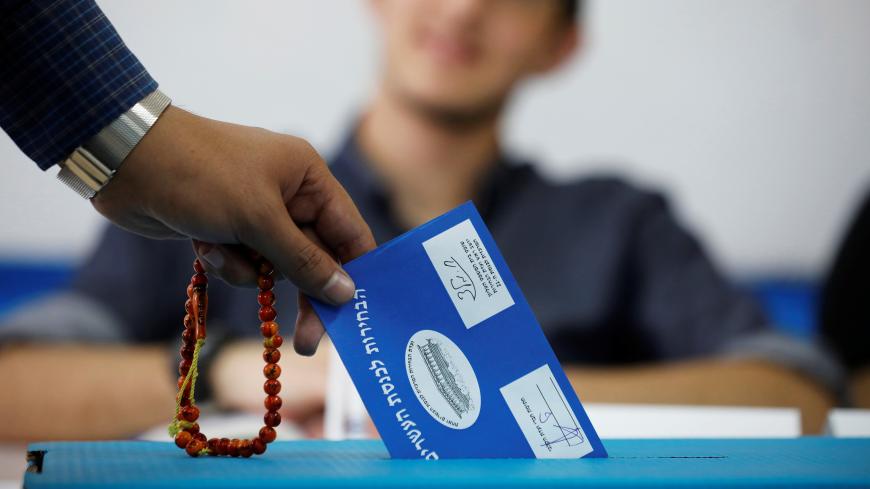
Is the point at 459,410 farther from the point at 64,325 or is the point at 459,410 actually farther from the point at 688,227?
the point at 688,227

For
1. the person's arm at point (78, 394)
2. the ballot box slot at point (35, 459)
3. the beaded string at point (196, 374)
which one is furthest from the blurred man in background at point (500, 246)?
the ballot box slot at point (35, 459)

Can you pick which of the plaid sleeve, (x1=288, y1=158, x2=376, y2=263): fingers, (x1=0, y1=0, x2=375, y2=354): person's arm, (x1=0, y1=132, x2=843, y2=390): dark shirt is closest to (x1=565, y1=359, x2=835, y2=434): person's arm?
(x1=0, y1=132, x2=843, y2=390): dark shirt

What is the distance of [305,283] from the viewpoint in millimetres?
759

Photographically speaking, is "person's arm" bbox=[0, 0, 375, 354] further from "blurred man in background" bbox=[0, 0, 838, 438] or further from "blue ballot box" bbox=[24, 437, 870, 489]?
"blurred man in background" bbox=[0, 0, 838, 438]

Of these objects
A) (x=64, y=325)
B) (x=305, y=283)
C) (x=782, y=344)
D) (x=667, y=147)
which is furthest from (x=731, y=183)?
(x=305, y=283)

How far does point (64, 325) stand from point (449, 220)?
1523mm

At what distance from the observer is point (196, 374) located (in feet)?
2.68

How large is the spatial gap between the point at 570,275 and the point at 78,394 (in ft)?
4.01

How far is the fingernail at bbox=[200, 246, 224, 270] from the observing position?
812 millimetres

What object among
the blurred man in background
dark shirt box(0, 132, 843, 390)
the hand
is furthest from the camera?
dark shirt box(0, 132, 843, 390)

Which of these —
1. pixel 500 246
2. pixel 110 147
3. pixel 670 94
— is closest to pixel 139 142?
pixel 110 147

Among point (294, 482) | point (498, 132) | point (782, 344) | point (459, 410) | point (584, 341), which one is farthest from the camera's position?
point (498, 132)
